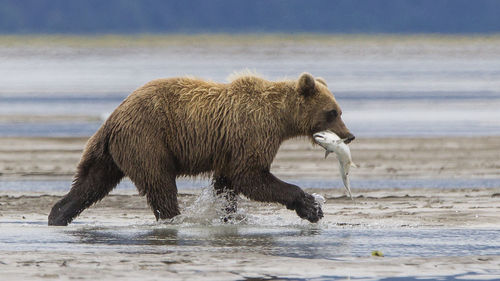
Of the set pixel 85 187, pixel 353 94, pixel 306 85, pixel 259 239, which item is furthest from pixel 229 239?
pixel 353 94

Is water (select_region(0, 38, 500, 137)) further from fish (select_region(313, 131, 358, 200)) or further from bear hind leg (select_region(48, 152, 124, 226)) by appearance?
bear hind leg (select_region(48, 152, 124, 226))

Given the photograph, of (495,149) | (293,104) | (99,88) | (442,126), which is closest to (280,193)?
(293,104)

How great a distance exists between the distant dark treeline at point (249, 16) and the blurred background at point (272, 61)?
102mm

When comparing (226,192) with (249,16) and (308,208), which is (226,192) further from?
(249,16)

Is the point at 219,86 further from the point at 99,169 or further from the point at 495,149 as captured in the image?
the point at 495,149

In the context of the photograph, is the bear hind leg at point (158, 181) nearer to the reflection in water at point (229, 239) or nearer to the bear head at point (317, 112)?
the reflection in water at point (229, 239)

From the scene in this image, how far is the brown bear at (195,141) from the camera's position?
10016mm

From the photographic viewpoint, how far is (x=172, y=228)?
10078mm

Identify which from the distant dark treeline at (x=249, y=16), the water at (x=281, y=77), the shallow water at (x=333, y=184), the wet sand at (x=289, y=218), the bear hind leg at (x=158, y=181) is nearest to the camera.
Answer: the wet sand at (x=289, y=218)

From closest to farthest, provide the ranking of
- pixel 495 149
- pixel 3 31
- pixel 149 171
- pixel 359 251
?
1. pixel 359 251
2. pixel 149 171
3. pixel 495 149
4. pixel 3 31

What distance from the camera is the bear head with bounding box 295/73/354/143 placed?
413 inches

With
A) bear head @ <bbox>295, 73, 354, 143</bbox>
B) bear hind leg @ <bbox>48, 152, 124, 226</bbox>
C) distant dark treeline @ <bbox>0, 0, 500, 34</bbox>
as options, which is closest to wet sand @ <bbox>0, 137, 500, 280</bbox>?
bear hind leg @ <bbox>48, 152, 124, 226</bbox>

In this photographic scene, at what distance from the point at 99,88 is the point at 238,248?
24.6m

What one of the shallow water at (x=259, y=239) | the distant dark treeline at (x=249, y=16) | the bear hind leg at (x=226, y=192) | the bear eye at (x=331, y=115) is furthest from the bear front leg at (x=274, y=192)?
the distant dark treeline at (x=249, y=16)
